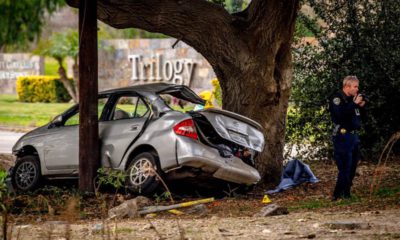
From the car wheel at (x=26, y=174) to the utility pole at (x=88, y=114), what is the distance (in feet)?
4.06

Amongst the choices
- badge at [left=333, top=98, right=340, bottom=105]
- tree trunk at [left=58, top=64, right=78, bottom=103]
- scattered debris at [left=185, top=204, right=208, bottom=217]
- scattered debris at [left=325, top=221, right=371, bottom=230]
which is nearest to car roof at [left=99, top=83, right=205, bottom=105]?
scattered debris at [left=185, top=204, right=208, bottom=217]

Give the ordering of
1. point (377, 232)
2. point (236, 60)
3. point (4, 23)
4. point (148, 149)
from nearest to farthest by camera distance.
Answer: point (377, 232) < point (148, 149) < point (236, 60) < point (4, 23)

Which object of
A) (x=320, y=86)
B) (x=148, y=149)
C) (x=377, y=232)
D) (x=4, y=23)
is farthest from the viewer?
(x=4, y=23)

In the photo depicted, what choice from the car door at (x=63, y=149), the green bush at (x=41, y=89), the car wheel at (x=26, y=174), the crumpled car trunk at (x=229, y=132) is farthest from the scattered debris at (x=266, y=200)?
the green bush at (x=41, y=89)

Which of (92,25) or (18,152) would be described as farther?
(18,152)

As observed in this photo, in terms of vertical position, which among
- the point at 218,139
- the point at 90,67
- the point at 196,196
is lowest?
the point at 196,196

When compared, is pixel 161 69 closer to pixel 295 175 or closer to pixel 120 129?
pixel 295 175

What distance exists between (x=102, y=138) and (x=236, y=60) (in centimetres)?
221

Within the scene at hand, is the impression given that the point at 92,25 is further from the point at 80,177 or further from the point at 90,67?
the point at 80,177

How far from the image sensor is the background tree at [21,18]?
40406mm

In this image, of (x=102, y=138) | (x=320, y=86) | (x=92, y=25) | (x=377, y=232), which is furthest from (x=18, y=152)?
(x=377, y=232)

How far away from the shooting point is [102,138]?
1350 cm

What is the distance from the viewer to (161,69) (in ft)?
107

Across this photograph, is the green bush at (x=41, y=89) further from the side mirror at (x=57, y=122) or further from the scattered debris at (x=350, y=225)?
the scattered debris at (x=350, y=225)
